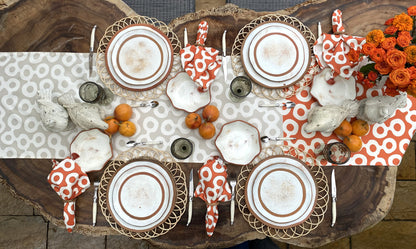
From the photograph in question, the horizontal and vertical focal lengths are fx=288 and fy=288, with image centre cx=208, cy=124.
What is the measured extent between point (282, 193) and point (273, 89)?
1.65 feet

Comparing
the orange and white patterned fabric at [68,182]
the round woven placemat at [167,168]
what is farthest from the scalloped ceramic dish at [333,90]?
the orange and white patterned fabric at [68,182]

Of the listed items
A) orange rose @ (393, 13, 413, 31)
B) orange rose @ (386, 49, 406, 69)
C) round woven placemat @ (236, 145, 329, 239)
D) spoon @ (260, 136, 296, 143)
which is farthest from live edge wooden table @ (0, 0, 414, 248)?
orange rose @ (386, 49, 406, 69)

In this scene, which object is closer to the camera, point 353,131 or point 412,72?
point 412,72

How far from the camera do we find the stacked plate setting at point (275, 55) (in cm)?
141

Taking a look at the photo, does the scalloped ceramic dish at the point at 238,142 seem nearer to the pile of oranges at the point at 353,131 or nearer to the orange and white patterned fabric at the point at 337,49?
the pile of oranges at the point at 353,131

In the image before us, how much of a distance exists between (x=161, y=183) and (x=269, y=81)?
2.35 feet

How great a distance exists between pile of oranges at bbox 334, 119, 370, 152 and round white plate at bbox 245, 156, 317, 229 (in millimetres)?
227

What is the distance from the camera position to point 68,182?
1.28 meters

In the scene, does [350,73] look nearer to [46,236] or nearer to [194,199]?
[194,199]

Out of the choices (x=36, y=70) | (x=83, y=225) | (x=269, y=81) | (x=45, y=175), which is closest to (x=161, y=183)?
(x=83, y=225)

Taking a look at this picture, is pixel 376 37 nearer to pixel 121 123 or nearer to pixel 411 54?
pixel 411 54

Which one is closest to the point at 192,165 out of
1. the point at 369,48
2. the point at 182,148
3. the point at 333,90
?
the point at 182,148

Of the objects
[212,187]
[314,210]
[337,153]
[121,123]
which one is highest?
[121,123]

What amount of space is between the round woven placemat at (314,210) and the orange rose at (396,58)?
0.53m
